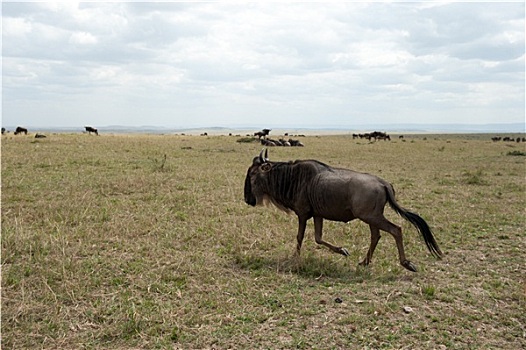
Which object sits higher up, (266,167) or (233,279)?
(266,167)

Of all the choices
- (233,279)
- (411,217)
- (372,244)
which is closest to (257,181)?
(233,279)

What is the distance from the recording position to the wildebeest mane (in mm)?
7441

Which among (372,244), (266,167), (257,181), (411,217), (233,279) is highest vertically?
(266,167)

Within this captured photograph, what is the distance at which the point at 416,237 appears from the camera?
883cm

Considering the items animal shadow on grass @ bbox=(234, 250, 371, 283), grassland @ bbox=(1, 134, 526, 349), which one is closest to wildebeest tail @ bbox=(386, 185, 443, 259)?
grassland @ bbox=(1, 134, 526, 349)

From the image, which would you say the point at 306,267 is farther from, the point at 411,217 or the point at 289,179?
the point at 411,217

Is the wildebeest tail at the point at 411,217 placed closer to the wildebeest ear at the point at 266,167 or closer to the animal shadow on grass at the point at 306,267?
the animal shadow on grass at the point at 306,267

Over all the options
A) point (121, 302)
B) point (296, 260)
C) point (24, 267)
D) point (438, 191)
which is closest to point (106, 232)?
point (24, 267)

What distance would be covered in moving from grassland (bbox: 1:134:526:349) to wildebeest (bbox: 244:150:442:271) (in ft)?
1.82

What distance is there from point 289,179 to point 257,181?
0.63 meters

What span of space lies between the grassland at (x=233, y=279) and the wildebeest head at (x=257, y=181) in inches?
32.3

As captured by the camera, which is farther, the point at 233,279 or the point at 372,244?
the point at 372,244

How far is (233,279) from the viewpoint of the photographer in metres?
6.34

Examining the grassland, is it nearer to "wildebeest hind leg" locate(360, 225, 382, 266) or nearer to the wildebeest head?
"wildebeest hind leg" locate(360, 225, 382, 266)
